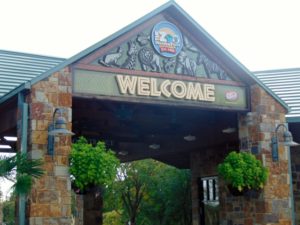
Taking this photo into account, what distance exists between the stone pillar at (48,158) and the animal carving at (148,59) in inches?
89.0

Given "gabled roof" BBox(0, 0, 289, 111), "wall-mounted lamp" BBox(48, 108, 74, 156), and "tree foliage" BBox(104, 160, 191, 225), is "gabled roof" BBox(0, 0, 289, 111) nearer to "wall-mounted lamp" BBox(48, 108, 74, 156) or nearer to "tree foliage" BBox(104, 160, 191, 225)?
"wall-mounted lamp" BBox(48, 108, 74, 156)

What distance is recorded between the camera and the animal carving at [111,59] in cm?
1197

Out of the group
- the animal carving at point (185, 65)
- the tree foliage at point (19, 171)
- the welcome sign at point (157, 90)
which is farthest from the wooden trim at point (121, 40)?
the tree foliage at point (19, 171)

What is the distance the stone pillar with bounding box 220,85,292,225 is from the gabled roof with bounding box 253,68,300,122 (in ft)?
4.82

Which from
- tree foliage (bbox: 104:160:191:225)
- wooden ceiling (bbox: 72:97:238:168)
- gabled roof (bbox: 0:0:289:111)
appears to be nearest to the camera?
gabled roof (bbox: 0:0:289:111)

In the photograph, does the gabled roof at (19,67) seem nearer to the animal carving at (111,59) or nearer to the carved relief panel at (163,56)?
the animal carving at (111,59)

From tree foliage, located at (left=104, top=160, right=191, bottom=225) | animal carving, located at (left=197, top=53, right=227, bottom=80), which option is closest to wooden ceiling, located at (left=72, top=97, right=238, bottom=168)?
animal carving, located at (left=197, top=53, right=227, bottom=80)

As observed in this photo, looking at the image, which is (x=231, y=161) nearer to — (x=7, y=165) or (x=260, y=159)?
(x=260, y=159)

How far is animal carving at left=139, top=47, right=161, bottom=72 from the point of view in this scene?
41.1 feet

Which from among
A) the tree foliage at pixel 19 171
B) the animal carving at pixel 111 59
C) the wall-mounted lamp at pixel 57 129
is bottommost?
the tree foliage at pixel 19 171

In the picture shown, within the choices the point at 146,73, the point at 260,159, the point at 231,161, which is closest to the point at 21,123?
the point at 146,73

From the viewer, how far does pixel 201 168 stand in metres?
20.8

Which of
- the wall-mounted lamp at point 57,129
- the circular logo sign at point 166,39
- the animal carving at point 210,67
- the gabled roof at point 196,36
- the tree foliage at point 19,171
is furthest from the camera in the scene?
the animal carving at point 210,67

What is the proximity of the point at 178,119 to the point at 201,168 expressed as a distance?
5.22 m
